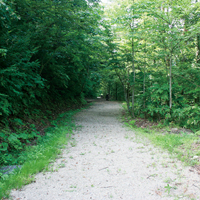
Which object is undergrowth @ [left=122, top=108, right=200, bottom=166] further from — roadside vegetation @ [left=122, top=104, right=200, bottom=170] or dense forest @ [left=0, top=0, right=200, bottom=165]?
dense forest @ [left=0, top=0, right=200, bottom=165]

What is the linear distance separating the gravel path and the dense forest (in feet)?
4.60

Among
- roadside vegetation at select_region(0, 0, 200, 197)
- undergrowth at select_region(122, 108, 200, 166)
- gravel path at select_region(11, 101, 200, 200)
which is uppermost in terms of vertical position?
roadside vegetation at select_region(0, 0, 200, 197)

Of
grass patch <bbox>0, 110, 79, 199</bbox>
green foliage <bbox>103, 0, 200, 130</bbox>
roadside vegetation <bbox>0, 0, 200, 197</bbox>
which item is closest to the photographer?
grass patch <bbox>0, 110, 79, 199</bbox>

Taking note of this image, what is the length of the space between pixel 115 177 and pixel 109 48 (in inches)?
274

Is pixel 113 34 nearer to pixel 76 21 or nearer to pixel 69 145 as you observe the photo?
pixel 76 21

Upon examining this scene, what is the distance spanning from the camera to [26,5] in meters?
5.30

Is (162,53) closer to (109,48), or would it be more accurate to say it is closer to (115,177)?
(109,48)

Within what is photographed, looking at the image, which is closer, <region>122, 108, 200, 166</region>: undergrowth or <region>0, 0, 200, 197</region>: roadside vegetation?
<region>122, 108, 200, 166</region>: undergrowth

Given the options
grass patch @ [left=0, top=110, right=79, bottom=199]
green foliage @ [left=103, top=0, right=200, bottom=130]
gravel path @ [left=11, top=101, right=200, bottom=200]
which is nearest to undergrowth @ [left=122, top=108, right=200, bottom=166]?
gravel path @ [left=11, top=101, right=200, bottom=200]

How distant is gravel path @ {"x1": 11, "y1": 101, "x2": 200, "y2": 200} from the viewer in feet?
8.82

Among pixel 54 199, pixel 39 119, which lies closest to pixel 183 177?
pixel 54 199

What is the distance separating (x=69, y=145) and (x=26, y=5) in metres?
4.92

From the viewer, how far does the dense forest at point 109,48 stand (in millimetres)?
4473

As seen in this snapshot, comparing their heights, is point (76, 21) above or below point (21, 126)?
above
